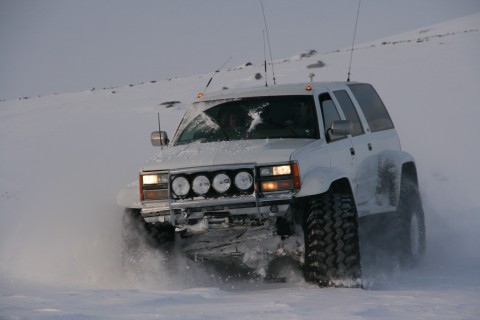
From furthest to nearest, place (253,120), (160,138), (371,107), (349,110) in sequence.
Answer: (371,107) → (349,110) → (160,138) → (253,120)

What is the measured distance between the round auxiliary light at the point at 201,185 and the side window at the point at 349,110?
208cm

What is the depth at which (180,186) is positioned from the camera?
7.02 m

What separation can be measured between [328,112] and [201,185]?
68.2 inches

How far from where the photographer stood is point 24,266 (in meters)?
8.80

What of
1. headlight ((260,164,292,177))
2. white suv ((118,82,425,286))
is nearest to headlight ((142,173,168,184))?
white suv ((118,82,425,286))

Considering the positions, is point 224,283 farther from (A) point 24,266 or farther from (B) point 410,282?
(A) point 24,266

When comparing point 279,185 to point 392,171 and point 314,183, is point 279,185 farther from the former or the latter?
point 392,171

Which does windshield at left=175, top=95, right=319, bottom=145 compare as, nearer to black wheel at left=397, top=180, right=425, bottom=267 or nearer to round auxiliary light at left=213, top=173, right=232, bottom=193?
round auxiliary light at left=213, top=173, right=232, bottom=193

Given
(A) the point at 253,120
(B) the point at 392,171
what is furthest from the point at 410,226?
(A) the point at 253,120

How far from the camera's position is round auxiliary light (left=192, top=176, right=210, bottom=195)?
22.8 feet

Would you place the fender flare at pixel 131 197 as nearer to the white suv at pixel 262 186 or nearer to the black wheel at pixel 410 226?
the white suv at pixel 262 186

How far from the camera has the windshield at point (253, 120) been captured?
777 centimetres

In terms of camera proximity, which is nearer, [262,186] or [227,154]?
[262,186]

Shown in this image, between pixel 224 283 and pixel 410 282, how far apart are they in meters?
1.61
